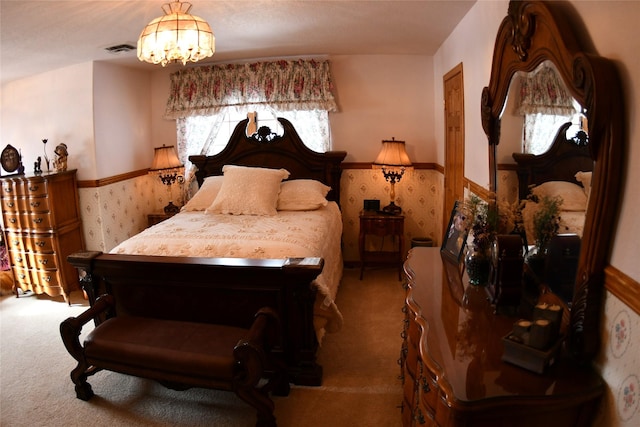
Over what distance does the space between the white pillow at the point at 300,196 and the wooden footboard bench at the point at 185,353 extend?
1473 millimetres

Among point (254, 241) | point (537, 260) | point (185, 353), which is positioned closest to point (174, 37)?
point (254, 241)

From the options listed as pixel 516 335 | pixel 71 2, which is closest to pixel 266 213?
pixel 71 2

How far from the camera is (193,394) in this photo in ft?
8.04

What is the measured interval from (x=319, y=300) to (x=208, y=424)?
889 mm

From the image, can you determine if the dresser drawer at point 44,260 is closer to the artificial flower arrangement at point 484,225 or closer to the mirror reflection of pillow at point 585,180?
the artificial flower arrangement at point 484,225

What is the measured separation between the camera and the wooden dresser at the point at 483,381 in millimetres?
1104

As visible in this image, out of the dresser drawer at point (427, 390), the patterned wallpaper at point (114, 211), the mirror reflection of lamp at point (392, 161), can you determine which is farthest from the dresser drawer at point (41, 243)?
the dresser drawer at point (427, 390)

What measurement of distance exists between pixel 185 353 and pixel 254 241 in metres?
0.84

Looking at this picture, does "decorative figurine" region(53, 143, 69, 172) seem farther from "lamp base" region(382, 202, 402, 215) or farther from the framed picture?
the framed picture

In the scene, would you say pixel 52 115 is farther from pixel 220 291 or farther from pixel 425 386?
pixel 425 386

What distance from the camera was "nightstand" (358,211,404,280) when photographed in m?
3.97

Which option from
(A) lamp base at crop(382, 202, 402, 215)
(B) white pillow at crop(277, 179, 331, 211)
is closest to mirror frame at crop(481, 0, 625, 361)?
(B) white pillow at crop(277, 179, 331, 211)

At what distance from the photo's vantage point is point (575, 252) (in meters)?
1.31

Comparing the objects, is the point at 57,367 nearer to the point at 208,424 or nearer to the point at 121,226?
the point at 208,424
